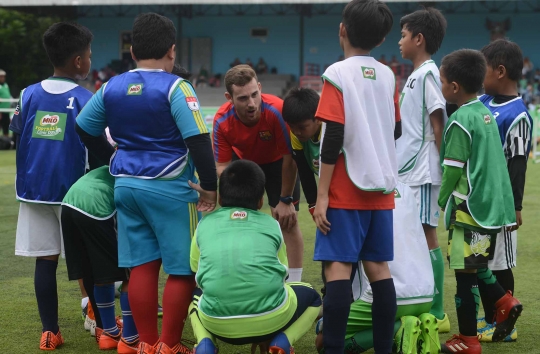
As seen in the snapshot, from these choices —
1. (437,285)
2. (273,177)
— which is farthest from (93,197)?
(437,285)

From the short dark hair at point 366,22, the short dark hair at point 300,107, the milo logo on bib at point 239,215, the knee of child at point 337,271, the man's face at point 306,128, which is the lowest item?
the knee of child at point 337,271

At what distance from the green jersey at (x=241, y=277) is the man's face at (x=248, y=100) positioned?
3.65ft

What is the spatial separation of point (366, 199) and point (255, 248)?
1.94 ft

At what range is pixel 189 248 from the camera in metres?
4.18

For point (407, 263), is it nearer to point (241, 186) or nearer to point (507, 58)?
point (241, 186)

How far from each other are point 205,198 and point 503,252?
1.76 meters

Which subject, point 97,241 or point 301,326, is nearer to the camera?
point 301,326

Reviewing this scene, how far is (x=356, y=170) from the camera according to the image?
3.80 meters

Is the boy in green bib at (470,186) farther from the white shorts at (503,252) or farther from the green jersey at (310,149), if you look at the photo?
the green jersey at (310,149)

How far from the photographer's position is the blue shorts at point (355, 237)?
3.83m

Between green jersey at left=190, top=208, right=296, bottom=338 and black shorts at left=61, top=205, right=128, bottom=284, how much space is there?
0.70 metres

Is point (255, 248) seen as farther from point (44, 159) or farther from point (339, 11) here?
point (339, 11)

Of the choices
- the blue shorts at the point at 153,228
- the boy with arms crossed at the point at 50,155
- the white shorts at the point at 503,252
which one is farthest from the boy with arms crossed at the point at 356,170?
the boy with arms crossed at the point at 50,155

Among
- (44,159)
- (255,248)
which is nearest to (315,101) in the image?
(255,248)
